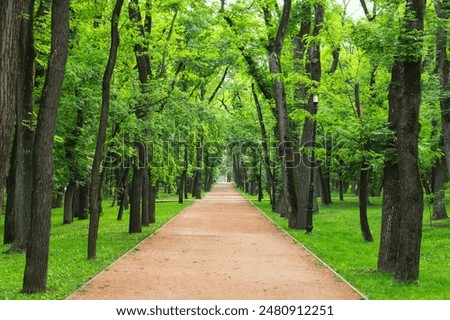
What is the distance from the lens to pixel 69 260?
46.5ft

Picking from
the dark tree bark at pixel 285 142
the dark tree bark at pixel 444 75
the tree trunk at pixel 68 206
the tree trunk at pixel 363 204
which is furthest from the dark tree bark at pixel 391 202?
the tree trunk at pixel 68 206

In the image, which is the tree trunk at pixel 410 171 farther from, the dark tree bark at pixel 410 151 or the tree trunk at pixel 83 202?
the tree trunk at pixel 83 202

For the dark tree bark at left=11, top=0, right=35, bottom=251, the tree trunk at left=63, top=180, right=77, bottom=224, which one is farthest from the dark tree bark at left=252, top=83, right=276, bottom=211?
the dark tree bark at left=11, top=0, right=35, bottom=251

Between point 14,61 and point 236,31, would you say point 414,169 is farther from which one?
point 236,31

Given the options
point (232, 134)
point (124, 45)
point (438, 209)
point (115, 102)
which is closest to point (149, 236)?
point (115, 102)

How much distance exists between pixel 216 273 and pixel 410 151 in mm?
4623

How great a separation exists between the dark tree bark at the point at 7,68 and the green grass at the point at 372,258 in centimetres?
613

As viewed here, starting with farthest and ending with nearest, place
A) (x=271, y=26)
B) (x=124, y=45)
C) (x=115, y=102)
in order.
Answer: (x=271, y=26)
(x=124, y=45)
(x=115, y=102)

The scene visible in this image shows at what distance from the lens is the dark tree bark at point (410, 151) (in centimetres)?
1059

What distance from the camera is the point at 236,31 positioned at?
2623 cm

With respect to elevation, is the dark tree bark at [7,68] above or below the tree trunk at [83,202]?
above

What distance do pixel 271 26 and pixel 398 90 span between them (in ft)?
46.3

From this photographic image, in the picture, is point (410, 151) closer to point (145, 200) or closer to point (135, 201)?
point (135, 201)

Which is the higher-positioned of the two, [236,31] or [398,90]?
[236,31]
